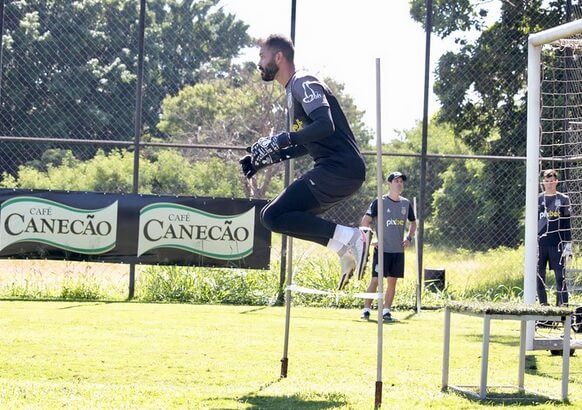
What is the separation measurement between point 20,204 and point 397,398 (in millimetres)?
8998

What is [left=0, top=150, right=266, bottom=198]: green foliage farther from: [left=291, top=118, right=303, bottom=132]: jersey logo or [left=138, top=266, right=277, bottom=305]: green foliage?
[left=291, top=118, right=303, bottom=132]: jersey logo

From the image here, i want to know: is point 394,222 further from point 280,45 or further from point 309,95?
point 309,95

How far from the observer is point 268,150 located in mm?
6277

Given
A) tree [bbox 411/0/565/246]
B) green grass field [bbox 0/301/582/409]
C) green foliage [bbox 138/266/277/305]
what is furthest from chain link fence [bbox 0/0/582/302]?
green grass field [bbox 0/301/582/409]

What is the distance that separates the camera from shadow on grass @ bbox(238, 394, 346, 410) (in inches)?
228

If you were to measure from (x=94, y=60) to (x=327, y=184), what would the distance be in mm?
27031

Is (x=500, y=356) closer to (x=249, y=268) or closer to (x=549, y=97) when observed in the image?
(x=249, y=268)

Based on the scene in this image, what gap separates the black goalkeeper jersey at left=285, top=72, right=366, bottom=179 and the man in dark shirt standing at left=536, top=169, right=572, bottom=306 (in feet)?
17.4

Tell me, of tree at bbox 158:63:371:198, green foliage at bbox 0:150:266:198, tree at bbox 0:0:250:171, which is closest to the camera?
green foliage at bbox 0:150:266:198

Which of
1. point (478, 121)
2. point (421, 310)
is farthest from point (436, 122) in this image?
point (421, 310)

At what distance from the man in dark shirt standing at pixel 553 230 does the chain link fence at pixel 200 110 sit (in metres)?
2.76

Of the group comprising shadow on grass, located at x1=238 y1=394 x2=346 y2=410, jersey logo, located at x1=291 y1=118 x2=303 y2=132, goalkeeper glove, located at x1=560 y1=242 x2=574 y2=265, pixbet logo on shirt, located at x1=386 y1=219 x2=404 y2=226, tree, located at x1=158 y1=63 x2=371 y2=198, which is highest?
tree, located at x1=158 y1=63 x2=371 y2=198

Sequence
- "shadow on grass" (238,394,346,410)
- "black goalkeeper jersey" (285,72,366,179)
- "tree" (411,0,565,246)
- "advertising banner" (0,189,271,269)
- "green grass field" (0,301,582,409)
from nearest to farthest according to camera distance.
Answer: "shadow on grass" (238,394,346,410) → "green grass field" (0,301,582,409) → "black goalkeeper jersey" (285,72,366,179) → "advertising banner" (0,189,271,269) → "tree" (411,0,565,246)

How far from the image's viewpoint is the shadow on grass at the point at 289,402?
579 cm
